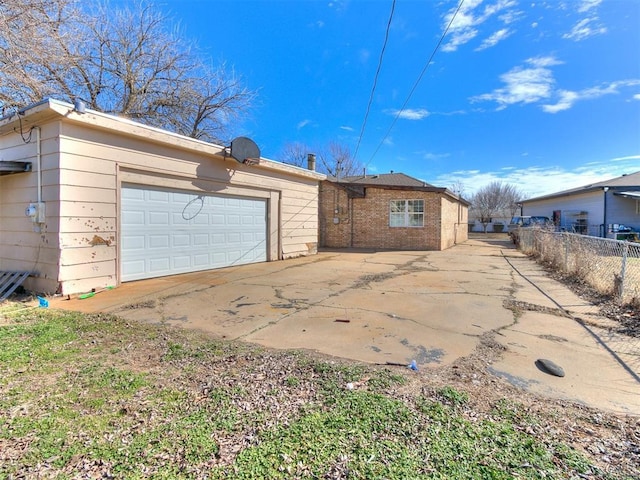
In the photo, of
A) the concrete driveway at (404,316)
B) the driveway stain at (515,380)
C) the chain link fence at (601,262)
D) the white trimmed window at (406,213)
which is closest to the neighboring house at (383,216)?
the white trimmed window at (406,213)

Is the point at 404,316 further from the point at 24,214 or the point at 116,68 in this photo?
the point at 116,68

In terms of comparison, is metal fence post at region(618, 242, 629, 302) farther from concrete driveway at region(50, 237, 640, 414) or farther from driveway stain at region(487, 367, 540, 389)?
driveway stain at region(487, 367, 540, 389)

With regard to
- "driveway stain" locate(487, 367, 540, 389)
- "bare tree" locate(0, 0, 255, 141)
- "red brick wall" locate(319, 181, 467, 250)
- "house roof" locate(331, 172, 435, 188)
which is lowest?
"driveway stain" locate(487, 367, 540, 389)

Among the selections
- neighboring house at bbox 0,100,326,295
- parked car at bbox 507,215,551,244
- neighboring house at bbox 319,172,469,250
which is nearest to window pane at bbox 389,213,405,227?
neighboring house at bbox 319,172,469,250

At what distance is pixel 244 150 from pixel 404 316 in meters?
6.56

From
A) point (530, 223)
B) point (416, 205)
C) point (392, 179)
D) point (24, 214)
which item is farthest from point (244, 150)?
point (530, 223)

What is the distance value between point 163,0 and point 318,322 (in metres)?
12.1

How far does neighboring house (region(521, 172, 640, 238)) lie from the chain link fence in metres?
10.0

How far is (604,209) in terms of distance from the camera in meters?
17.5

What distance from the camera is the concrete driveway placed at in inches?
122

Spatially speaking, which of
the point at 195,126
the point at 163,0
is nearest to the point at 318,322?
the point at 163,0

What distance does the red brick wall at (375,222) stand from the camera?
1512 centimetres

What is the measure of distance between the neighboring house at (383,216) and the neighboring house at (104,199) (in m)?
7.64

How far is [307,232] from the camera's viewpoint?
41.0 feet
